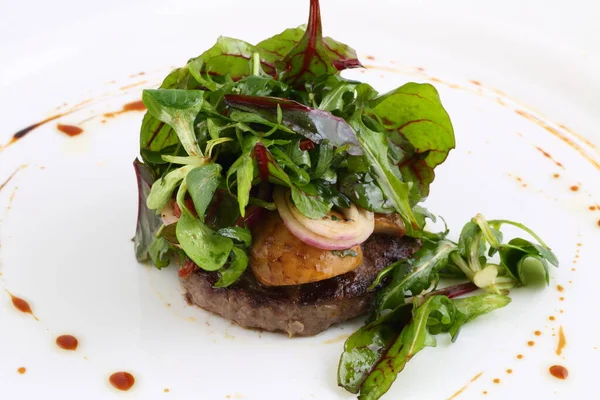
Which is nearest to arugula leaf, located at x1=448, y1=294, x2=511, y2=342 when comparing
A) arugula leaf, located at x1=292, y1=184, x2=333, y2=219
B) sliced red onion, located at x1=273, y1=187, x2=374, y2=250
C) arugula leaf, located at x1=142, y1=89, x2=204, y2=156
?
sliced red onion, located at x1=273, y1=187, x2=374, y2=250

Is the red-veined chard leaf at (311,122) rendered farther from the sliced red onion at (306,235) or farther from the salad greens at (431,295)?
the salad greens at (431,295)

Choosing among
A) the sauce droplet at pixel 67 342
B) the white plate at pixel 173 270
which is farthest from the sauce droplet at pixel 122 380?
the sauce droplet at pixel 67 342

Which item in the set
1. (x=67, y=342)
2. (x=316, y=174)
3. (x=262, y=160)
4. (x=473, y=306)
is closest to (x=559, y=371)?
(x=473, y=306)

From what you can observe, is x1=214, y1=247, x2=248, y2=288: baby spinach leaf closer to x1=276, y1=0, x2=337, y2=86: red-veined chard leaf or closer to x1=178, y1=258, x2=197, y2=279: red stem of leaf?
x1=178, y1=258, x2=197, y2=279: red stem of leaf

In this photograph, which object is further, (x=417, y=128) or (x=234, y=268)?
(x=417, y=128)

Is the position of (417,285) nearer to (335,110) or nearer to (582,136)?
(335,110)

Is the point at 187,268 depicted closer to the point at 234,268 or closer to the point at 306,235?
the point at 234,268

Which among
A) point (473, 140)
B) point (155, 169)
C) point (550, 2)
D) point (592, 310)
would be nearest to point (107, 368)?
point (155, 169)
